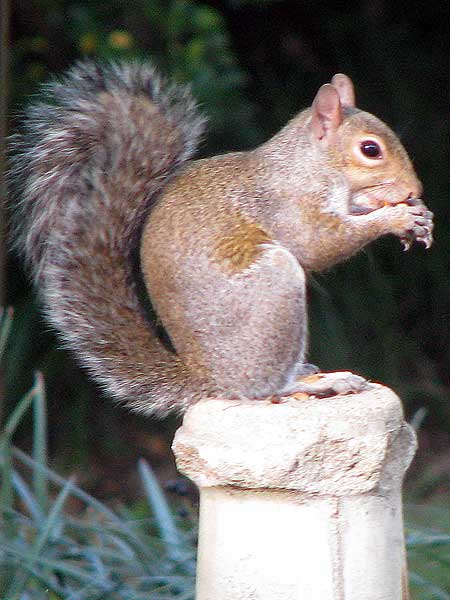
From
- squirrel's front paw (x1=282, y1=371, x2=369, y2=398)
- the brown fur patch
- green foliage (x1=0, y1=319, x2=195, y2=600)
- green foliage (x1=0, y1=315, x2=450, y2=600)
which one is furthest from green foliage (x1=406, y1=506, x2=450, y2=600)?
the brown fur patch

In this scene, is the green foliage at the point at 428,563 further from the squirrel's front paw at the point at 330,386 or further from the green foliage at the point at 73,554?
the squirrel's front paw at the point at 330,386

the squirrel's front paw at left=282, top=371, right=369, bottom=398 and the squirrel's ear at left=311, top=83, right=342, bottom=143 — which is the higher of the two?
the squirrel's ear at left=311, top=83, right=342, bottom=143

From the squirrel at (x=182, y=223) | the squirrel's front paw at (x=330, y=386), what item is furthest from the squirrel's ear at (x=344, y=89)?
the squirrel's front paw at (x=330, y=386)

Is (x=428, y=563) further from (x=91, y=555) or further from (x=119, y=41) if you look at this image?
(x=119, y=41)

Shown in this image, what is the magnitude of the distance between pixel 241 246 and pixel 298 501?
291mm

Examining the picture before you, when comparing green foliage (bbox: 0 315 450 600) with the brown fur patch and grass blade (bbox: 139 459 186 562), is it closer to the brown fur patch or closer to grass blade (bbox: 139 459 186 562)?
grass blade (bbox: 139 459 186 562)

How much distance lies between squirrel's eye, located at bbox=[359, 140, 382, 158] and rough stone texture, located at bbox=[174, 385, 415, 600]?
35 cm

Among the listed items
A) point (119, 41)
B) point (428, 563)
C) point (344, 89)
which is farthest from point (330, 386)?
point (119, 41)

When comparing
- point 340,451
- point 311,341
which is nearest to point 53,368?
point 311,341

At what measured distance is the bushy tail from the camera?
1.32 m

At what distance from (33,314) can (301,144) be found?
150 centimetres

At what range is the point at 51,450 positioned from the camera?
2896 mm

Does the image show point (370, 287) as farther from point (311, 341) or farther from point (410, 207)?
point (410, 207)

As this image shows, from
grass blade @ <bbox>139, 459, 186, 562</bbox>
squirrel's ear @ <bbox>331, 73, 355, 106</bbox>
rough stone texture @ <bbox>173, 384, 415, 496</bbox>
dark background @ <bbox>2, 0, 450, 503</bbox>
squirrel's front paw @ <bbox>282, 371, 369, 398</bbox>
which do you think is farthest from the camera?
dark background @ <bbox>2, 0, 450, 503</bbox>
